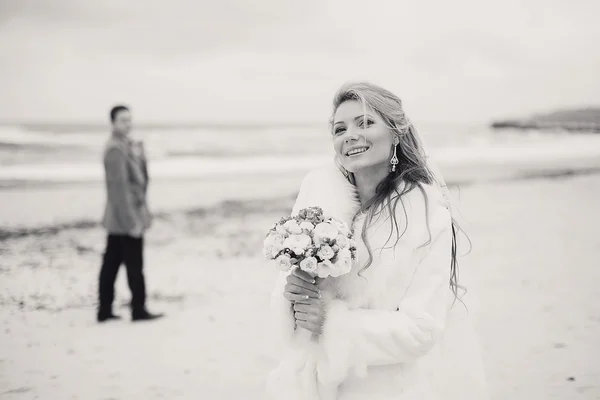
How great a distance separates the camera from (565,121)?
22.6 m

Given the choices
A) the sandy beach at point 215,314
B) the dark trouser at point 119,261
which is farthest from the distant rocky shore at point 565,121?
the dark trouser at point 119,261

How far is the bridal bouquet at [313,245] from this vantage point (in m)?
1.85

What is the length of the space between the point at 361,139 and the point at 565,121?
2349cm

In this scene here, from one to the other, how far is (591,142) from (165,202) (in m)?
15.2

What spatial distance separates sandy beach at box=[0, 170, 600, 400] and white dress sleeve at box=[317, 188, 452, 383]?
494 mm

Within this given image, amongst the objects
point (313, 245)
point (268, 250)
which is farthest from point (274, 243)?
point (313, 245)

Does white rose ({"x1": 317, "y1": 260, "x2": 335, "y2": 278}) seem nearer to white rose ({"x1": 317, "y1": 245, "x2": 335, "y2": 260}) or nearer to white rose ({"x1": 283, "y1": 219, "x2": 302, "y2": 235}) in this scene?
white rose ({"x1": 317, "y1": 245, "x2": 335, "y2": 260})

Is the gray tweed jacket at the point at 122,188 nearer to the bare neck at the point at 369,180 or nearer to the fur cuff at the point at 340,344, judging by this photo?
the bare neck at the point at 369,180

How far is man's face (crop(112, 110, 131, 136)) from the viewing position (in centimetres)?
554

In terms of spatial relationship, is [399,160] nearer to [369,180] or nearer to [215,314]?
[369,180]

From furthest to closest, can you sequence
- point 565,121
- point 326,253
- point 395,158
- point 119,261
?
point 565,121 < point 119,261 < point 395,158 < point 326,253

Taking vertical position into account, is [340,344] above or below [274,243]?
below

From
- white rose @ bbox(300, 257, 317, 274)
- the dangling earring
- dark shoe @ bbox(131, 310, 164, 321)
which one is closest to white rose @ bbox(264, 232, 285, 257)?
white rose @ bbox(300, 257, 317, 274)

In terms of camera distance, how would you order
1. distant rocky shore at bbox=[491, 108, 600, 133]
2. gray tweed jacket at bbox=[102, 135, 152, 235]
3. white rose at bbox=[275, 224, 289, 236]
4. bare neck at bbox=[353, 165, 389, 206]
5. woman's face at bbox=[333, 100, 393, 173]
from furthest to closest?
1. distant rocky shore at bbox=[491, 108, 600, 133]
2. gray tweed jacket at bbox=[102, 135, 152, 235]
3. bare neck at bbox=[353, 165, 389, 206]
4. woman's face at bbox=[333, 100, 393, 173]
5. white rose at bbox=[275, 224, 289, 236]
